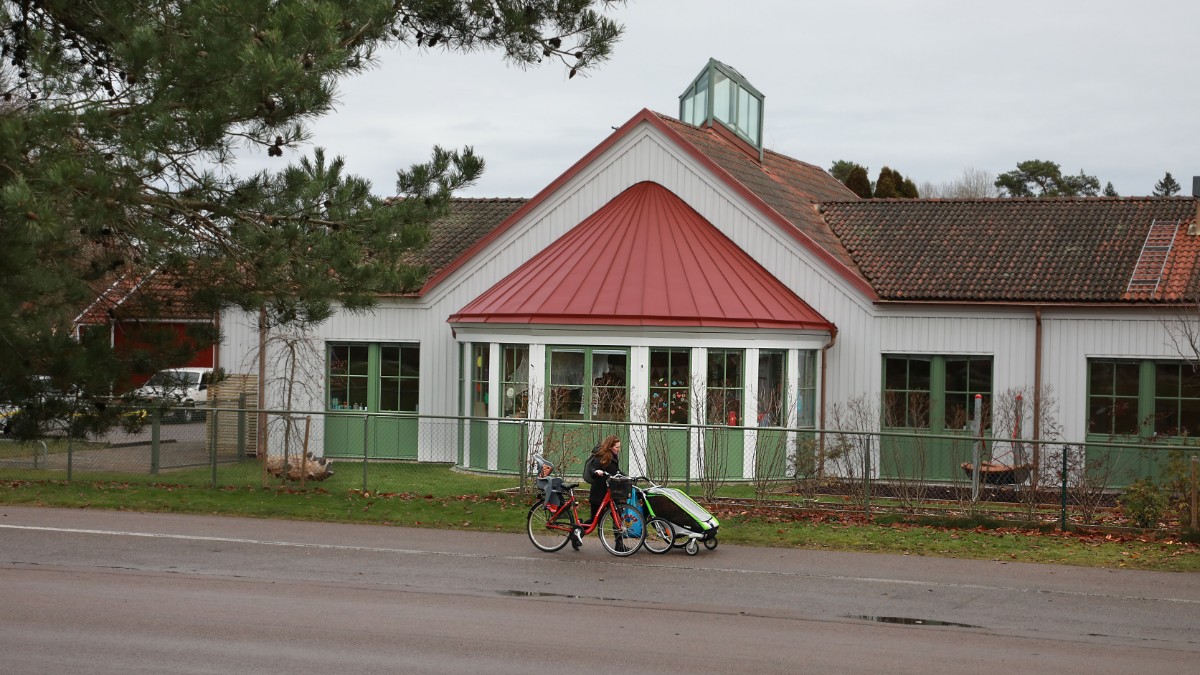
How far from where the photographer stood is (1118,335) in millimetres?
24078

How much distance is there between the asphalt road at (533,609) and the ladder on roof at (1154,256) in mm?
10169

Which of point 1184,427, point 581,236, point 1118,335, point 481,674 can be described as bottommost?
point 481,674

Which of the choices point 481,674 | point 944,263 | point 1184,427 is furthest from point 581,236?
point 481,674

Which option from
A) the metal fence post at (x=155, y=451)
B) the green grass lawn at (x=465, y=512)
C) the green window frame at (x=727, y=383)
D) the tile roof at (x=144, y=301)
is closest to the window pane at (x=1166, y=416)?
the green grass lawn at (x=465, y=512)

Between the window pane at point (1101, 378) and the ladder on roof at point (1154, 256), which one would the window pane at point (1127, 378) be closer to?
the window pane at point (1101, 378)

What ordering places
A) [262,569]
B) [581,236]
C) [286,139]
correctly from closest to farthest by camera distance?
1. [286,139]
2. [262,569]
3. [581,236]

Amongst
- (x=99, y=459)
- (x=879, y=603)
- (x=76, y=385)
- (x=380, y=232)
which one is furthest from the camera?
(x=99, y=459)

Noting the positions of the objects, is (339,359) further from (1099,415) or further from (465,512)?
(1099,415)

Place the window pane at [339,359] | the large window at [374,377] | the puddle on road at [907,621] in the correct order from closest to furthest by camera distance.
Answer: the puddle on road at [907,621]
the large window at [374,377]
the window pane at [339,359]

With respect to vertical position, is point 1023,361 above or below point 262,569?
above

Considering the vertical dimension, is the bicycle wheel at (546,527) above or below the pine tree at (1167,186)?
below

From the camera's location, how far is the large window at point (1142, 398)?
2377 cm

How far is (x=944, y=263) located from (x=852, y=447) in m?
7.05

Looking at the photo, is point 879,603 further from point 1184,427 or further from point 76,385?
point 1184,427
